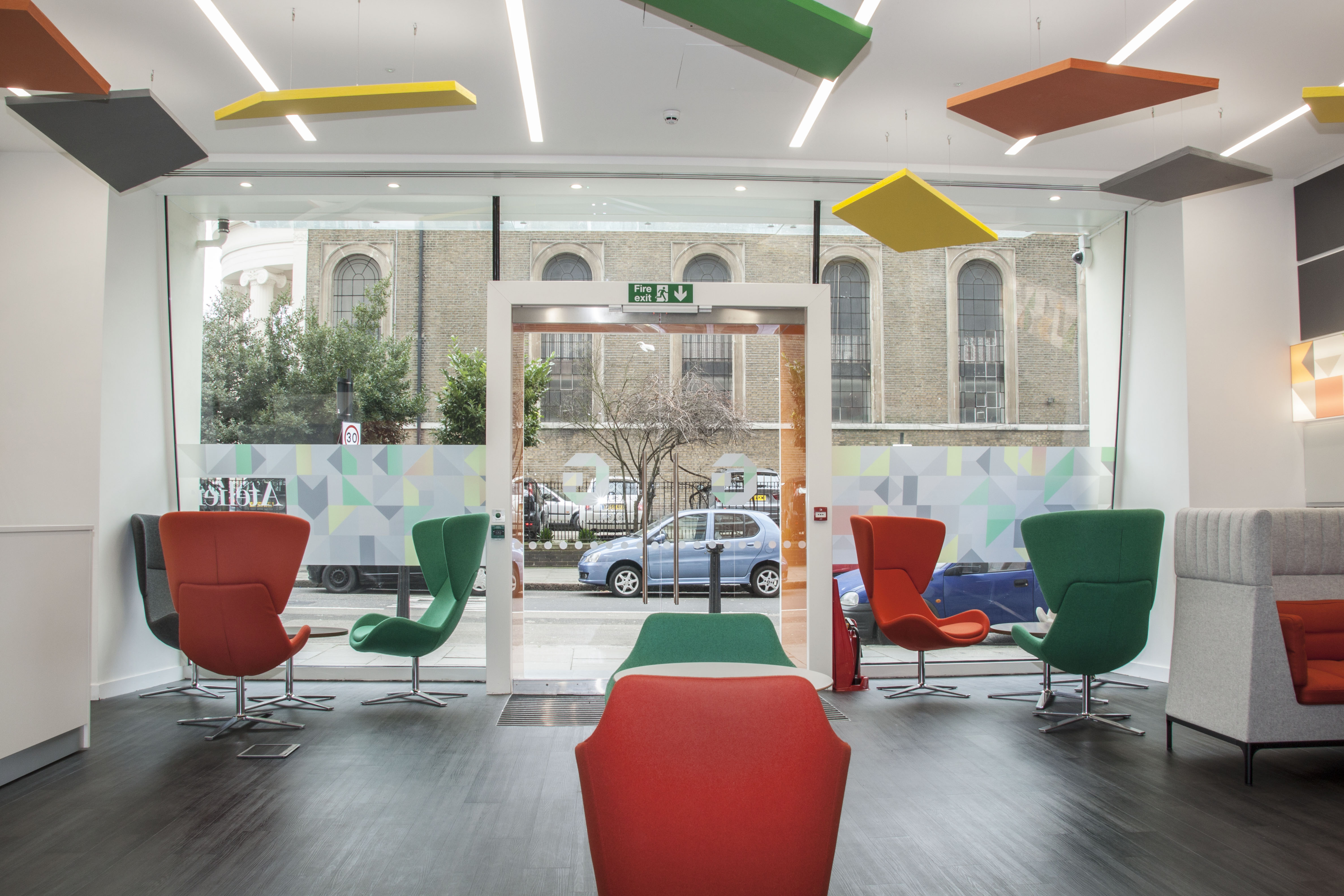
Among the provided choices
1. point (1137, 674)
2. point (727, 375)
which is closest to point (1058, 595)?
point (1137, 674)

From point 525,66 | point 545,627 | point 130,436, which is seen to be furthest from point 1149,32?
point 130,436

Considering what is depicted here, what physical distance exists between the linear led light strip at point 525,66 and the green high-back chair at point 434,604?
2753 mm

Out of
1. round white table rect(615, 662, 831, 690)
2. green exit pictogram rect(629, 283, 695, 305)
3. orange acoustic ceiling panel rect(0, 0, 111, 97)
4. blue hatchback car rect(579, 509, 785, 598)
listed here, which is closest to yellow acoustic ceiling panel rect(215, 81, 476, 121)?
orange acoustic ceiling panel rect(0, 0, 111, 97)

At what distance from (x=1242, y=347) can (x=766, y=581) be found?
4.16 metres

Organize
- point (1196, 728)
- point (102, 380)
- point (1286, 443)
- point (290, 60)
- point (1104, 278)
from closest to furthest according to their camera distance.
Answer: point (1196, 728), point (290, 60), point (102, 380), point (1286, 443), point (1104, 278)

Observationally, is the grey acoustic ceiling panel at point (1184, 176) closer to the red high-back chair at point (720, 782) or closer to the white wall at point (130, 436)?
the red high-back chair at point (720, 782)

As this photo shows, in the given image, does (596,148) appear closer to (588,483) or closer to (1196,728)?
(588,483)

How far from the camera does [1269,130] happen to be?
5680 mm

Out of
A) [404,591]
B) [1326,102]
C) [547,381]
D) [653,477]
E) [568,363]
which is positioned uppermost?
[1326,102]

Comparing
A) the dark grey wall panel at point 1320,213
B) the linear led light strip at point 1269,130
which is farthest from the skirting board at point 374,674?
the dark grey wall panel at point 1320,213

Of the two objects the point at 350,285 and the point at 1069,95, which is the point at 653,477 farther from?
the point at 1069,95

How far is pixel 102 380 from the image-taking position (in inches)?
231

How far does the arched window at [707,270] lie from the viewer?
6535 millimetres

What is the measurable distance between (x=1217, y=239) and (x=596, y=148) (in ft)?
16.2
